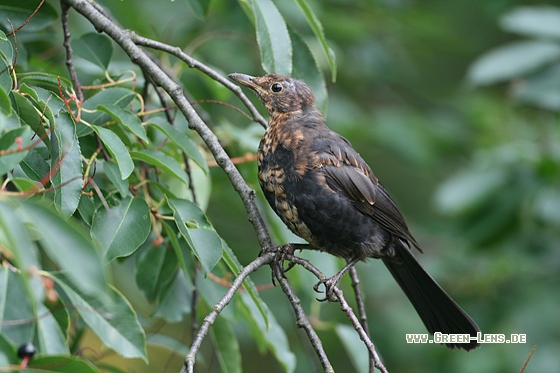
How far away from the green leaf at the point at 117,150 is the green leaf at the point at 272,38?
0.94 m

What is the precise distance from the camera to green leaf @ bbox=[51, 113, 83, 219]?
1.87m

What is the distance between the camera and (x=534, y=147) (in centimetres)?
499

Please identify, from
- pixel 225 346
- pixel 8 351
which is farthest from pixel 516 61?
pixel 8 351

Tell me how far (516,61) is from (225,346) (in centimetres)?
315

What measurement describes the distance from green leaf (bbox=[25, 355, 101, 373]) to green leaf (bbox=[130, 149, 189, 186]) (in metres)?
0.90

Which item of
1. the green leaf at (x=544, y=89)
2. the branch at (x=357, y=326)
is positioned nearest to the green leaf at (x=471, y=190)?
the green leaf at (x=544, y=89)

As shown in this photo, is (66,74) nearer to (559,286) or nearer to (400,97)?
(559,286)

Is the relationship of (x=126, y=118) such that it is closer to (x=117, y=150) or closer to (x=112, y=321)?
(x=117, y=150)

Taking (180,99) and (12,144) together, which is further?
(180,99)

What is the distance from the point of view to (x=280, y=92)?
3678mm

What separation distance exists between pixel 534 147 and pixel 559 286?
117 cm

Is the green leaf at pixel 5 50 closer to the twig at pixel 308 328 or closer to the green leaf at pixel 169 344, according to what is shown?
the twig at pixel 308 328

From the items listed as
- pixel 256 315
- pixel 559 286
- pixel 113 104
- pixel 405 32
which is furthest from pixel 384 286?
→ pixel 113 104

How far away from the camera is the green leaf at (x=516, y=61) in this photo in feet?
15.2
